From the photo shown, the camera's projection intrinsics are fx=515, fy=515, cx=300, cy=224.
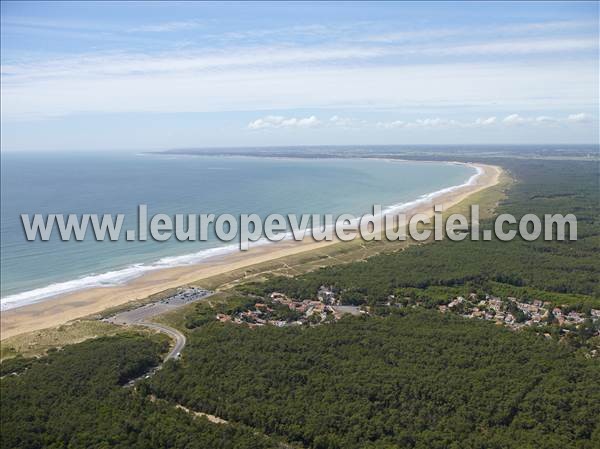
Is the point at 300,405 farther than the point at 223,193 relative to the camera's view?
No

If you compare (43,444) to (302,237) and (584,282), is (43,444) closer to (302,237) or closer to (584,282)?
(584,282)

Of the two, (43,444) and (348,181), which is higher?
(348,181)

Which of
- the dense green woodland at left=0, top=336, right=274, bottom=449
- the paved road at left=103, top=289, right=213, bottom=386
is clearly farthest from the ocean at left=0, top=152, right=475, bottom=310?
the dense green woodland at left=0, top=336, right=274, bottom=449

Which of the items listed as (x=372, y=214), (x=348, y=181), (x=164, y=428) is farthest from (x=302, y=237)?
(x=348, y=181)

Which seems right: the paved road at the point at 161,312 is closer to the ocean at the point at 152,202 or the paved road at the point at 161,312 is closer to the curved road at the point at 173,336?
the curved road at the point at 173,336

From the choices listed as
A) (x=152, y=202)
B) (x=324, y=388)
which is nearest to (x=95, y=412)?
(x=324, y=388)

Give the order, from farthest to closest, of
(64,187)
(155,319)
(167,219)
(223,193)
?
(64,187), (223,193), (167,219), (155,319)

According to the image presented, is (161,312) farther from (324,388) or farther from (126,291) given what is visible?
(324,388)

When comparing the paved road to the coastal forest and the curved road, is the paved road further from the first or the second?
the coastal forest
